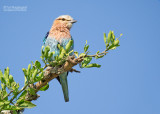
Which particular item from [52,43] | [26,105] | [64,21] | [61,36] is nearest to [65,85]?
[52,43]

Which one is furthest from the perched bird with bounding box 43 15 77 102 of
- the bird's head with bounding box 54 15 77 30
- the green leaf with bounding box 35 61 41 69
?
the green leaf with bounding box 35 61 41 69

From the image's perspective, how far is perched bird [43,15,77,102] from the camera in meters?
5.81

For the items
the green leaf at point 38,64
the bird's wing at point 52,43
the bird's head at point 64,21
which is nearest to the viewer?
the green leaf at point 38,64

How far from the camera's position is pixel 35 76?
3.35 metres

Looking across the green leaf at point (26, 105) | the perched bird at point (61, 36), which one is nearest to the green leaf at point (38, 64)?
the green leaf at point (26, 105)

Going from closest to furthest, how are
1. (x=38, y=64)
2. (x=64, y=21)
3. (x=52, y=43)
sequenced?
1. (x=38, y=64)
2. (x=52, y=43)
3. (x=64, y=21)

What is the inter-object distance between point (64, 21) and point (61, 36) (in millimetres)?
749

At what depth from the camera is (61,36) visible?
5.99m

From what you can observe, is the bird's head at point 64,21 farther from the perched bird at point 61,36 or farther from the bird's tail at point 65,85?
the bird's tail at point 65,85

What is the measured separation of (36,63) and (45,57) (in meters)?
0.19

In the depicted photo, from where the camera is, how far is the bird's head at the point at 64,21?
6552mm

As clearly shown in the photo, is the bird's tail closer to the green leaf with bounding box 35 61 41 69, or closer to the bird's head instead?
the bird's head

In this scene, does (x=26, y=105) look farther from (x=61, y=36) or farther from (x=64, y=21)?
(x=64, y=21)

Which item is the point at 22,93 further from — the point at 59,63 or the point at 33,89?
the point at 59,63
